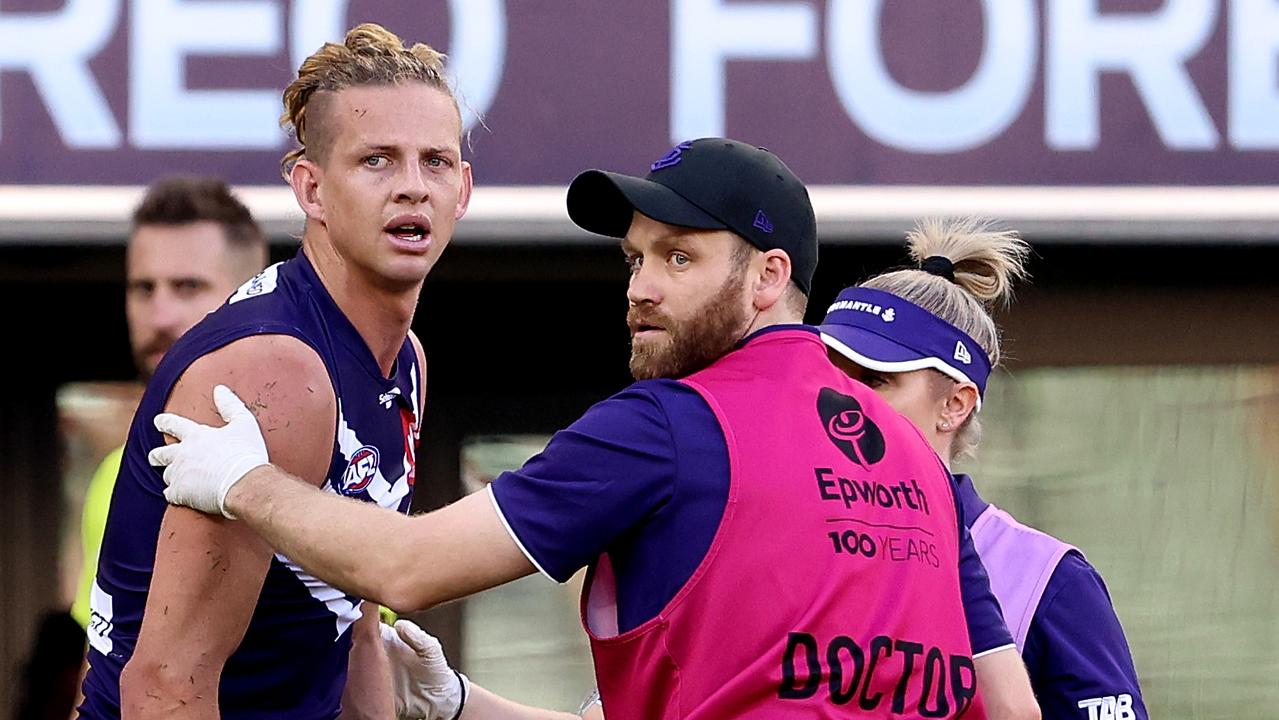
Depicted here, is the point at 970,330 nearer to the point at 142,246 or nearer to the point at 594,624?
the point at 594,624

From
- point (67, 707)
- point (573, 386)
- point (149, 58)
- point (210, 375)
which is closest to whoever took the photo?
point (210, 375)

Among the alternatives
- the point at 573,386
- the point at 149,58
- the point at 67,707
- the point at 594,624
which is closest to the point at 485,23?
the point at 149,58

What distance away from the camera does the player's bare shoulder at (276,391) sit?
279 cm

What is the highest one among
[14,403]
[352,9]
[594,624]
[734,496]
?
[352,9]

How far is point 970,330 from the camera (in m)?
3.54

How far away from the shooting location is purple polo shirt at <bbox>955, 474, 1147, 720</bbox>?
3.14m

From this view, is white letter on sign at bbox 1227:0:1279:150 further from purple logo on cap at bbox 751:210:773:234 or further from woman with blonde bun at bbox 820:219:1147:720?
purple logo on cap at bbox 751:210:773:234

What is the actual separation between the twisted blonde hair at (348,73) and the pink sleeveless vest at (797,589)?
82 cm

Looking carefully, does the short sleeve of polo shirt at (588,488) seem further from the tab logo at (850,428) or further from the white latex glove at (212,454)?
the white latex glove at (212,454)

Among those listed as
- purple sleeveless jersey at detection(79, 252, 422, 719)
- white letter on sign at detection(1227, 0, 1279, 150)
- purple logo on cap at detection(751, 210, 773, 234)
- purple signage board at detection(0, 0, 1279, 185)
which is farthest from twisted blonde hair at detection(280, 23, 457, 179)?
white letter on sign at detection(1227, 0, 1279, 150)

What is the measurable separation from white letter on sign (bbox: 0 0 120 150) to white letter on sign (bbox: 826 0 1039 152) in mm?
1944

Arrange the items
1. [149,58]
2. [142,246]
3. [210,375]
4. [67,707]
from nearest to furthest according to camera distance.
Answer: [210,375], [142,246], [149,58], [67,707]

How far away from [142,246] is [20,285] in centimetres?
183

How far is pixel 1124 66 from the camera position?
5.16 metres
